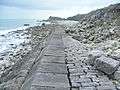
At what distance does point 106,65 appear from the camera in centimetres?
705

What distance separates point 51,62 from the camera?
854 centimetres

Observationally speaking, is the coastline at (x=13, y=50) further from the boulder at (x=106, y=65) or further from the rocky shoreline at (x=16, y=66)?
the boulder at (x=106, y=65)

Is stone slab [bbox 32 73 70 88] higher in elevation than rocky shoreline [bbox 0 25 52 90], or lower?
higher

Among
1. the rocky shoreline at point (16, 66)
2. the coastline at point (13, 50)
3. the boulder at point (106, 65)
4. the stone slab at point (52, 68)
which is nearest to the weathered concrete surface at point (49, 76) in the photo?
the stone slab at point (52, 68)

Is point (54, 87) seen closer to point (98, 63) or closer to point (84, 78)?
point (84, 78)

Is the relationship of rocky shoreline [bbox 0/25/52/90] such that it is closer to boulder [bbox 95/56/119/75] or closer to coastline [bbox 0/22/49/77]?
coastline [bbox 0/22/49/77]

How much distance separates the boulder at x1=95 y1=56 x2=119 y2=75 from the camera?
688 centimetres

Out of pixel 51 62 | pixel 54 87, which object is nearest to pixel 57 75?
pixel 54 87

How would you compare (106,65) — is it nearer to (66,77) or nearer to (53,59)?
(66,77)

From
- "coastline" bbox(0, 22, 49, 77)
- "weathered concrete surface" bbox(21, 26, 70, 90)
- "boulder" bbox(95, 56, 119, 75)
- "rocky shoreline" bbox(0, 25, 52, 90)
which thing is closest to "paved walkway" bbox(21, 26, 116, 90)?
"weathered concrete surface" bbox(21, 26, 70, 90)

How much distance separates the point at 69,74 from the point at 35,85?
1487 millimetres

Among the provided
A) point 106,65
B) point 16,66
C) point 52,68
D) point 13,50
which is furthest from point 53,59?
point 13,50

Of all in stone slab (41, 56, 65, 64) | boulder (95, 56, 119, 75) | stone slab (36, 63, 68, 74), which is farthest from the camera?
stone slab (41, 56, 65, 64)

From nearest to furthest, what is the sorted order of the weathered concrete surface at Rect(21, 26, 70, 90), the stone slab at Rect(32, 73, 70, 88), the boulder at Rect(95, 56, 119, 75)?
the weathered concrete surface at Rect(21, 26, 70, 90)
the stone slab at Rect(32, 73, 70, 88)
the boulder at Rect(95, 56, 119, 75)
